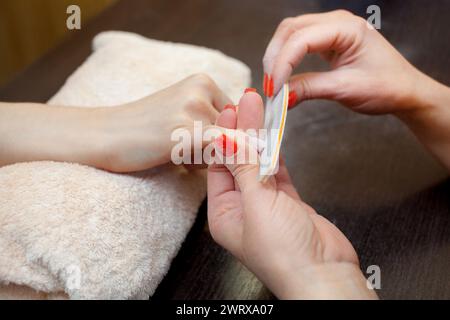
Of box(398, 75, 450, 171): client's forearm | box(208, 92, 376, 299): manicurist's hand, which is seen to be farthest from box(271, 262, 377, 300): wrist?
box(398, 75, 450, 171): client's forearm

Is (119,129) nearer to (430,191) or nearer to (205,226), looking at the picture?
(205,226)

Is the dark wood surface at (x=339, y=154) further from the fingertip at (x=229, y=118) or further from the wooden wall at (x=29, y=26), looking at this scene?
the wooden wall at (x=29, y=26)

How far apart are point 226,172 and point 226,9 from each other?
0.73 meters

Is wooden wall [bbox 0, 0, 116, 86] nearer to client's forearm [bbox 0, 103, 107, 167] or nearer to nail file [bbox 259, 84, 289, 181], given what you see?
client's forearm [bbox 0, 103, 107, 167]

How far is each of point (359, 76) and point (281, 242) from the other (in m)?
0.31

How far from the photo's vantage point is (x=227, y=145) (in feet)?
1.69

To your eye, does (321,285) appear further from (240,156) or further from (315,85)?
(315,85)

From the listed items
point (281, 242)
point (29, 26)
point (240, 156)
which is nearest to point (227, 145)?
point (240, 156)

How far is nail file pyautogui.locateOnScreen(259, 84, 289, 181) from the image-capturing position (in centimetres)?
47

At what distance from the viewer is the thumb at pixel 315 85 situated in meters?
0.67

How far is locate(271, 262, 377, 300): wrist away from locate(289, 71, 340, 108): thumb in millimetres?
288

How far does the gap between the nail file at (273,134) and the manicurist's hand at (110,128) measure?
0.08 meters

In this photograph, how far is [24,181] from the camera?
21.8 inches

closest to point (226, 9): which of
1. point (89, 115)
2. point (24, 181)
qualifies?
point (89, 115)
